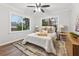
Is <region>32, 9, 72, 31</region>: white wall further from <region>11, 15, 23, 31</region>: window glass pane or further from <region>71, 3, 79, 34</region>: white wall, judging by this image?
<region>11, 15, 23, 31</region>: window glass pane

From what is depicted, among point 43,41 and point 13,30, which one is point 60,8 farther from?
point 13,30

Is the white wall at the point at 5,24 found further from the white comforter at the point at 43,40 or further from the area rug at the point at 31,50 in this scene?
the white comforter at the point at 43,40

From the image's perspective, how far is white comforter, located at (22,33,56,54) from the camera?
4.94 ft

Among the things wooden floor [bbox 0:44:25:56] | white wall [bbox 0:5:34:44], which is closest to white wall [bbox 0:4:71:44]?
white wall [bbox 0:5:34:44]

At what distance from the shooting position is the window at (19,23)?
1477mm

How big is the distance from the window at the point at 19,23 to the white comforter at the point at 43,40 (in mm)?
181

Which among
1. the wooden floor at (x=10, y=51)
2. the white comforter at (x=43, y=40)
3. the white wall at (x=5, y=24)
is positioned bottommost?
the wooden floor at (x=10, y=51)

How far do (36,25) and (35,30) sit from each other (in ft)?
0.29

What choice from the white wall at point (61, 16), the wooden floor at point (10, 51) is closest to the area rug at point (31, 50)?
the wooden floor at point (10, 51)

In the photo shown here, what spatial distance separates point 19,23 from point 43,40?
1.65 feet

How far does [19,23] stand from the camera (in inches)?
59.0

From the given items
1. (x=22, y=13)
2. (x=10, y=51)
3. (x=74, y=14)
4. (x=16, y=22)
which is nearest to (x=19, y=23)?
(x=16, y=22)

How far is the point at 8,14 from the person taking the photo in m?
1.45

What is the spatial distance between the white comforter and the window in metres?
0.18
